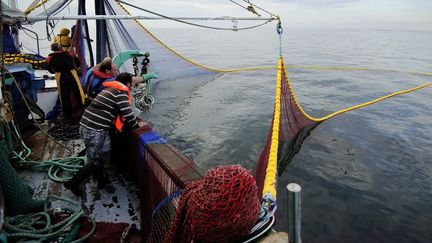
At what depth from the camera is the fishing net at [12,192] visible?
130 inches

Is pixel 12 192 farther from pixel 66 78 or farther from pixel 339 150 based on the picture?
pixel 339 150

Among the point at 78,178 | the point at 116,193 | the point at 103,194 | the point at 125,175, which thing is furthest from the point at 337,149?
the point at 78,178

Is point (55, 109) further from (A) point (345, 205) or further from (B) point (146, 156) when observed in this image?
(A) point (345, 205)

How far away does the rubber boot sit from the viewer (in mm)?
4188

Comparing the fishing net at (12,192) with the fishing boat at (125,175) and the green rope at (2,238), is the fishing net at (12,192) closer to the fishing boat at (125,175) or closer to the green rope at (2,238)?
the fishing boat at (125,175)

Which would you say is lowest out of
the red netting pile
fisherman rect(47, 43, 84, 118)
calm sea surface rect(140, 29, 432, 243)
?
calm sea surface rect(140, 29, 432, 243)

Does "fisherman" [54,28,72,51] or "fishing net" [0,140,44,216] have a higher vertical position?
"fisherman" [54,28,72,51]

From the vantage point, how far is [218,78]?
17875mm

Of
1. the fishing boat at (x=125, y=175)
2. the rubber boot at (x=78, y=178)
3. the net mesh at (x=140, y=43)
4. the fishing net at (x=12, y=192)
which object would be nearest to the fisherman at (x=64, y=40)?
the fishing boat at (x=125, y=175)

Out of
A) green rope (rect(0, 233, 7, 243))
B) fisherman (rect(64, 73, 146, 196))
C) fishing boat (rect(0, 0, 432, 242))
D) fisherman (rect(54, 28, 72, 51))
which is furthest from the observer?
fisherman (rect(54, 28, 72, 51))

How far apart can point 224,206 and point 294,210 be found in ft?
1.18

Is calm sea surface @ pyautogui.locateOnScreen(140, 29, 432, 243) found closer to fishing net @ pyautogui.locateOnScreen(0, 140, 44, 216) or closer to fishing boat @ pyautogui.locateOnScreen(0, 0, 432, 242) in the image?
fishing boat @ pyautogui.locateOnScreen(0, 0, 432, 242)

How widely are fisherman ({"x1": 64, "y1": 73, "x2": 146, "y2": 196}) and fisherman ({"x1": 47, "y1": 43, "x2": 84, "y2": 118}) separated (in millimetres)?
3007

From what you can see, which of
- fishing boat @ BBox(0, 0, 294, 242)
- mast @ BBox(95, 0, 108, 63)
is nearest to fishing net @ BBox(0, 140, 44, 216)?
fishing boat @ BBox(0, 0, 294, 242)
